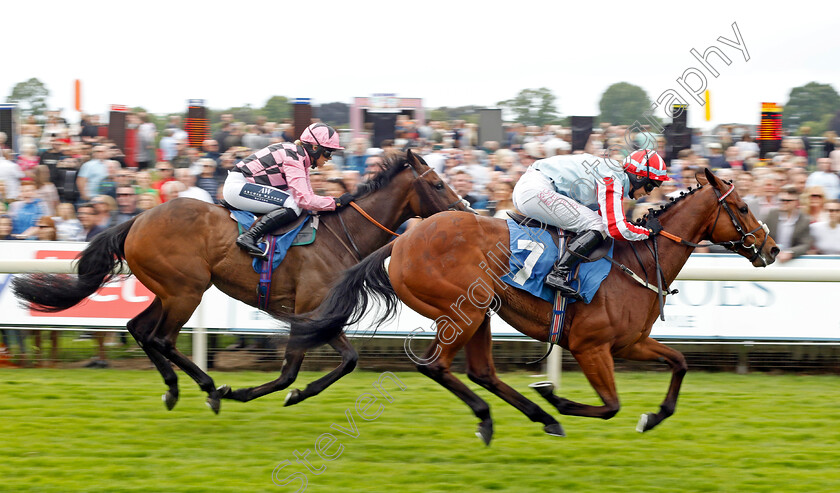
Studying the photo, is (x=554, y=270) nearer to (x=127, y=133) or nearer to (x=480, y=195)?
(x=480, y=195)

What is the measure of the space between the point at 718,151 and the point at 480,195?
2.85 m

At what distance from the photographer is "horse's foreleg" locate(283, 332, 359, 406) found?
522 centimetres

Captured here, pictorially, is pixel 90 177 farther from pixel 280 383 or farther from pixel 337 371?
pixel 337 371

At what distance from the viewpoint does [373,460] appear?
450 cm

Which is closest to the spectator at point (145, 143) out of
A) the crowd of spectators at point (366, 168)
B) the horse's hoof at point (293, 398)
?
the crowd of spectators at point (366, 168)

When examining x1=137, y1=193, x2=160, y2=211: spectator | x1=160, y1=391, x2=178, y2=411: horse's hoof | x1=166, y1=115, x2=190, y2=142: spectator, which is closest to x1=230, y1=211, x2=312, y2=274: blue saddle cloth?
x1=160, y1=391, x2=178, y2=411: horse's hoof

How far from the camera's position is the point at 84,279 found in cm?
578

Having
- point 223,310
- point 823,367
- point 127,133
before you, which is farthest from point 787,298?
point 127,133

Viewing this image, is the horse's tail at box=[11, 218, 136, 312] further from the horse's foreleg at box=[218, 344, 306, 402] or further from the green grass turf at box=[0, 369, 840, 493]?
the horse's foreleg at box=[218, 344, 306, 402]

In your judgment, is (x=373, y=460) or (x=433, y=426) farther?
(x=433, y=426)

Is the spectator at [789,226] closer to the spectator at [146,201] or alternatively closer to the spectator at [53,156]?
the spectator at [146,201]

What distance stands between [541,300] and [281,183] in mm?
1967

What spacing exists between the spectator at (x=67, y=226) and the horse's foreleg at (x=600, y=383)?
4.45m

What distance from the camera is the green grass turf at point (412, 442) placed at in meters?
4.12
